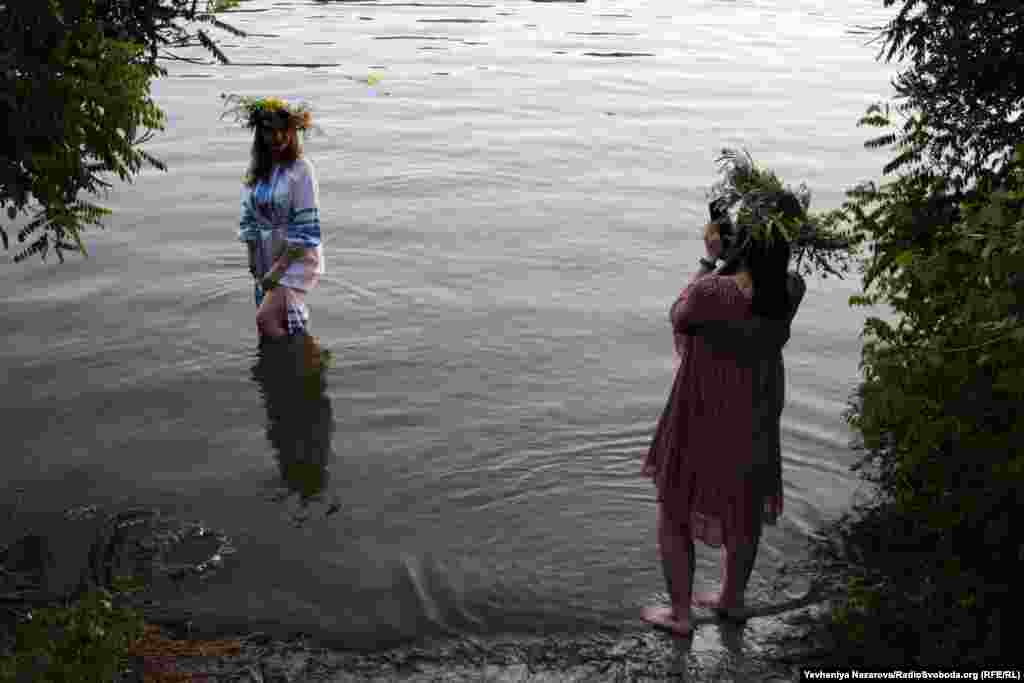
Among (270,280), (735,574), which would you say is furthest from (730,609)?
(270,280)

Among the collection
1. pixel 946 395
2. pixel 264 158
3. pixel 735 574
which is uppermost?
pixel 264 158

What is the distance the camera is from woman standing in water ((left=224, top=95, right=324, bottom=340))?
8555 millimetres

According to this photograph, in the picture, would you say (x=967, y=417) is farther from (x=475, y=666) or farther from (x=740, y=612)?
(x=475, y=666)

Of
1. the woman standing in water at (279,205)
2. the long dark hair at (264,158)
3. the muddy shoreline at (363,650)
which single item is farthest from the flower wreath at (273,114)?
the muddy shoreline at (363,650)

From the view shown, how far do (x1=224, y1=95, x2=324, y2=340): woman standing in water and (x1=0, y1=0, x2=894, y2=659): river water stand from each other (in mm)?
929

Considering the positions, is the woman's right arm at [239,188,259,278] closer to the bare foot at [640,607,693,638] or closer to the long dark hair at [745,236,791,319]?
the bare foot at [640,607,693,638]

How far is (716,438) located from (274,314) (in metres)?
4.99

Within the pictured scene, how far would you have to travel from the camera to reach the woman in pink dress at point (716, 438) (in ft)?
17.2

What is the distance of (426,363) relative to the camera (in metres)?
9.89

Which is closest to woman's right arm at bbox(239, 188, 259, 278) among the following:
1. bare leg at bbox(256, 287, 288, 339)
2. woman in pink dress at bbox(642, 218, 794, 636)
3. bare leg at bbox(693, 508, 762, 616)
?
bare leg at bbox(256, 287, 288, 339)

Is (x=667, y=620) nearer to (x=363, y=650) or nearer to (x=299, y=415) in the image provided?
(x=363, y=650)

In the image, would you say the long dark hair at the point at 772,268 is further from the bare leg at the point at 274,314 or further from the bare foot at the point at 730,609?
the bare leg at the point at 274,314

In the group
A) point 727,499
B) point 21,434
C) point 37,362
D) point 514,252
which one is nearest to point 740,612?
point 727,499

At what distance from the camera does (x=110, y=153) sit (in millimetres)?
5734
